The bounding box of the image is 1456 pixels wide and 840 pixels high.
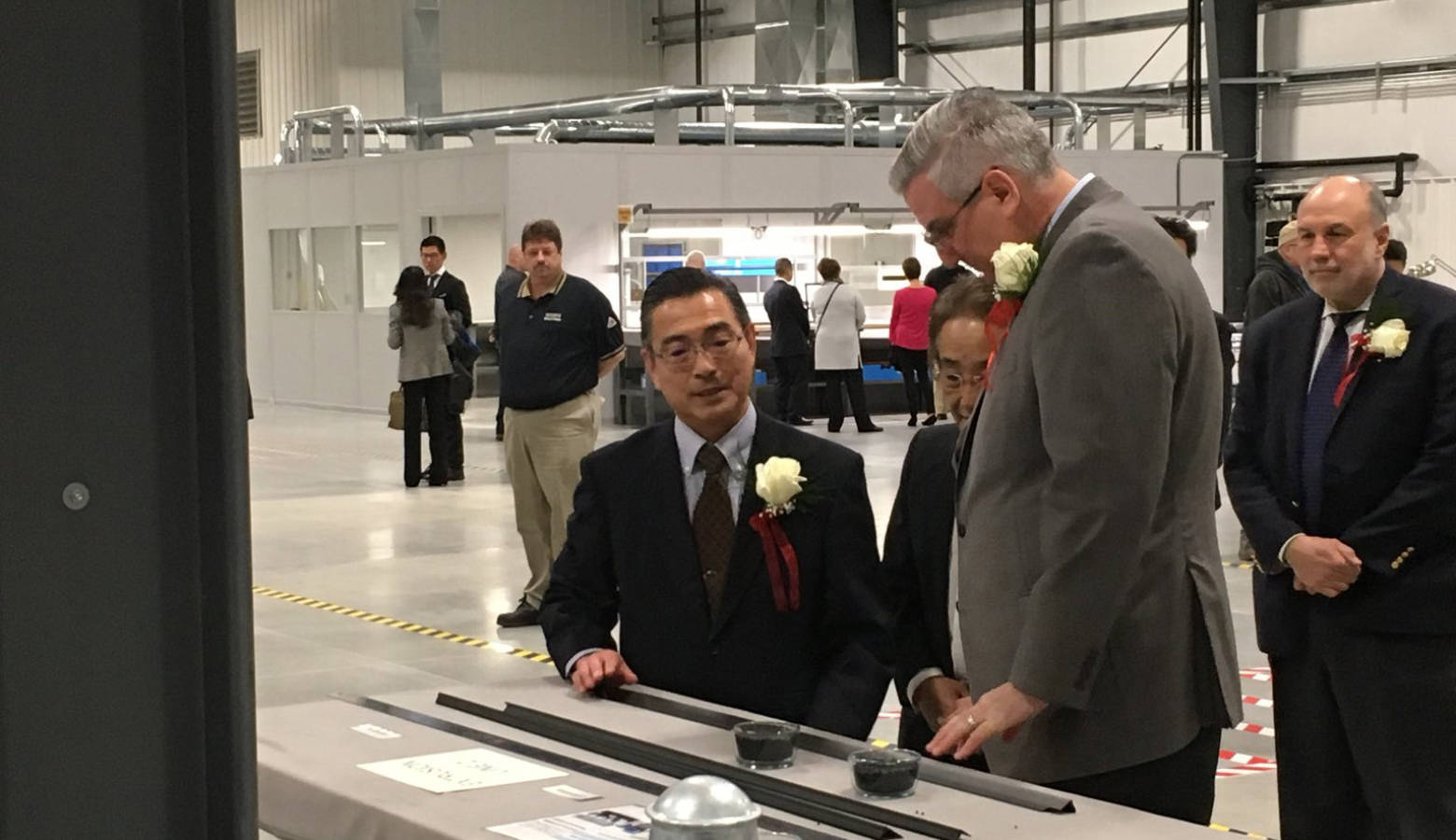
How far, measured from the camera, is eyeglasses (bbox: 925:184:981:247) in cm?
265

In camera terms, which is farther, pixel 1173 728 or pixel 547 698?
pixel 547 698

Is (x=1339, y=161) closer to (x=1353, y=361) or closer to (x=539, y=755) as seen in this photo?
(x=1353, y=361)

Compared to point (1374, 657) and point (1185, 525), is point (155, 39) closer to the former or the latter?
point (1185, 525)

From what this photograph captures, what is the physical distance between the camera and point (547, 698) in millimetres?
3100

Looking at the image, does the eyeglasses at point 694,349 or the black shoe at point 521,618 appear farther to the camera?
the black shoe at point 521,618

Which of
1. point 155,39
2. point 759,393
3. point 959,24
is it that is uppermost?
point 959,24

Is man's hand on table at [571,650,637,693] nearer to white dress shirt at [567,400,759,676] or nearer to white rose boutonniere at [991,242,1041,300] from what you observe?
white dress shirt at [567,400,759,676]

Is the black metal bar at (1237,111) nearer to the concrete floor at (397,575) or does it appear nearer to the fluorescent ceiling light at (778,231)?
the fluorescent ceiling light at (778,231)

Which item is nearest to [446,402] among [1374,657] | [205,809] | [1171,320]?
[1374,657]

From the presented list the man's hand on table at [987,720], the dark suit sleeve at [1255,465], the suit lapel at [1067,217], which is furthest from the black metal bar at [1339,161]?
the man's hand on table at [987,720]

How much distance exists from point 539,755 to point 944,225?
929 millimetres

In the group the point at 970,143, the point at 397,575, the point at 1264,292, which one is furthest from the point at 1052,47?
the point at 970,143

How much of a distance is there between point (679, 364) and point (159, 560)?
6.02 ft

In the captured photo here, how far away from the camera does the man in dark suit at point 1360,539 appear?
3.58 m
